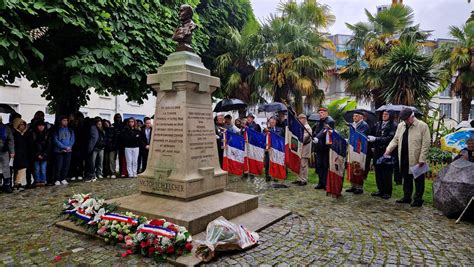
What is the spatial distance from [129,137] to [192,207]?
233 inches

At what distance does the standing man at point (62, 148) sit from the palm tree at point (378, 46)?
39.1ft

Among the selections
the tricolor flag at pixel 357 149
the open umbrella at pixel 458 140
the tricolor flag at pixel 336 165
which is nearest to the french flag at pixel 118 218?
the tricolor flag at pixel 336 165

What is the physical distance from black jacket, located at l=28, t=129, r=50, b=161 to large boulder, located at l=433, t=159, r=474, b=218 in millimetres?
9259

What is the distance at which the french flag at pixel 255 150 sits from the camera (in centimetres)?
943

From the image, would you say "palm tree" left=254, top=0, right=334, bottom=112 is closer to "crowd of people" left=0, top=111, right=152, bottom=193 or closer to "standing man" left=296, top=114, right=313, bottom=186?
"standing man" left=296, top=114, right=313, bottom=186

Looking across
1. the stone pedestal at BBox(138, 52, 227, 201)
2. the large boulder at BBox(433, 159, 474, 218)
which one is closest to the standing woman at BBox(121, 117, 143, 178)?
the stone pedestal at BBox(138, 52, 227, 201)

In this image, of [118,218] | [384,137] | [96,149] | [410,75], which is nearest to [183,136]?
[118,218]

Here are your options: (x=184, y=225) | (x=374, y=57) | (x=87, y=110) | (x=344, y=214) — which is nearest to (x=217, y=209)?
(x=184, y=225)

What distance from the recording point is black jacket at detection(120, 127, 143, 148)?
33.1ft

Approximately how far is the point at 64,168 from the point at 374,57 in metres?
13.2

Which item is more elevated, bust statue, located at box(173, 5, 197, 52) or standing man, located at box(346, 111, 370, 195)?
bust statue, located at box(173, 5, 197, 52)

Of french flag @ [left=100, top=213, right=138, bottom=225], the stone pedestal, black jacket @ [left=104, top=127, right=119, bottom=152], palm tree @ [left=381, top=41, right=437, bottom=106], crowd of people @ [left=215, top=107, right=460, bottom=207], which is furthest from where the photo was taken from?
palm tree @ [left=381, top=41, right=437, bottom=106]

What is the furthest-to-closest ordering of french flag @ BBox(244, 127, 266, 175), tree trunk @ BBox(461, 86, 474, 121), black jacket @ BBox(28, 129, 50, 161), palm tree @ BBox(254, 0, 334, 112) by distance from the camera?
tree trunk @ BBox(461, 86, 474, 121) → palm tree @ BBox(254, 0, 334, 112) → french flag @ BBox(244, 127, 266, 175) → black jacket @ BBox(28, 129, 50, 161)

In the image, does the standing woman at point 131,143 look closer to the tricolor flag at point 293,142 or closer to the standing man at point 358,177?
the tricolor flag at point 293,142
